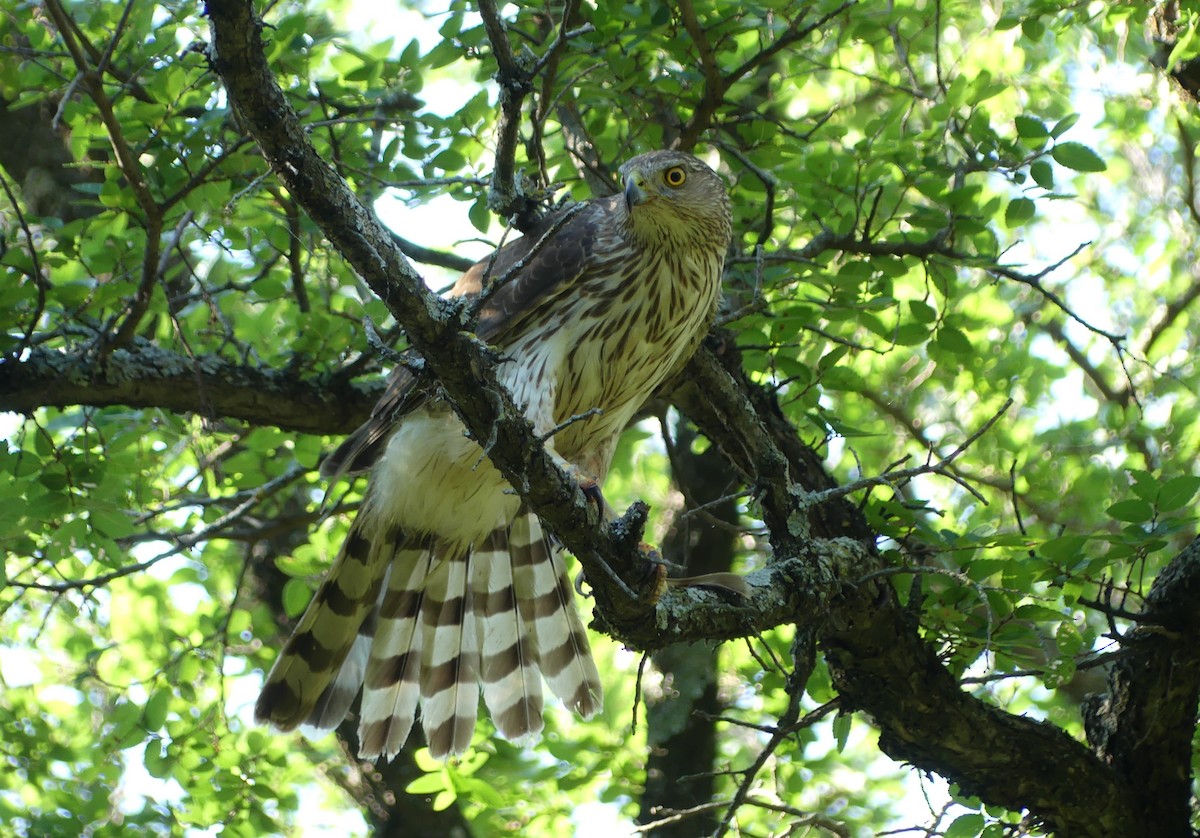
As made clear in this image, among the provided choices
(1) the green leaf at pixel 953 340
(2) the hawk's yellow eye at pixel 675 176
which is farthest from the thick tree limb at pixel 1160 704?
(2) the hawk's yellow eye at pixel 675 176

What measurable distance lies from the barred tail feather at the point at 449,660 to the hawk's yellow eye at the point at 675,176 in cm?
165

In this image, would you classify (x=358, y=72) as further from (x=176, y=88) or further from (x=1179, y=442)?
(x=1179, y=442)

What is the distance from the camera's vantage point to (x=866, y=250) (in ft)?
13.8

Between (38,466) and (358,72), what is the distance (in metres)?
1.85

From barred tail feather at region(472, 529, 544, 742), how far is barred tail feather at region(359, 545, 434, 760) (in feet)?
0.77

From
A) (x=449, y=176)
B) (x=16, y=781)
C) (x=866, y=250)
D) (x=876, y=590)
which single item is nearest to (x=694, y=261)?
(x=866, y=250)

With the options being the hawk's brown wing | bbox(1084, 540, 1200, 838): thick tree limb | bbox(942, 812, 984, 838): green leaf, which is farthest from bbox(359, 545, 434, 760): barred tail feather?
bbox(1084, 540, 1200, 838): thick tree limb

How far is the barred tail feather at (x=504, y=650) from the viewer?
14.5 ft

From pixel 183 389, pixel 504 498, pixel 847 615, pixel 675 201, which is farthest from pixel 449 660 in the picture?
pixel 675 201

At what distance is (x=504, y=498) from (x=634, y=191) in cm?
127

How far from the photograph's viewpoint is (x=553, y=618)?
449 centimetres

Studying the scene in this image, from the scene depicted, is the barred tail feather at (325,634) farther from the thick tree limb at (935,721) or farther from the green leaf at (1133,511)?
the green leaf at (1133,511)

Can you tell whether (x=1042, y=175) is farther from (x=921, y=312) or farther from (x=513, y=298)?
(x=513, y=298)

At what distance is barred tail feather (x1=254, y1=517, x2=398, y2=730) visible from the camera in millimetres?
4246
